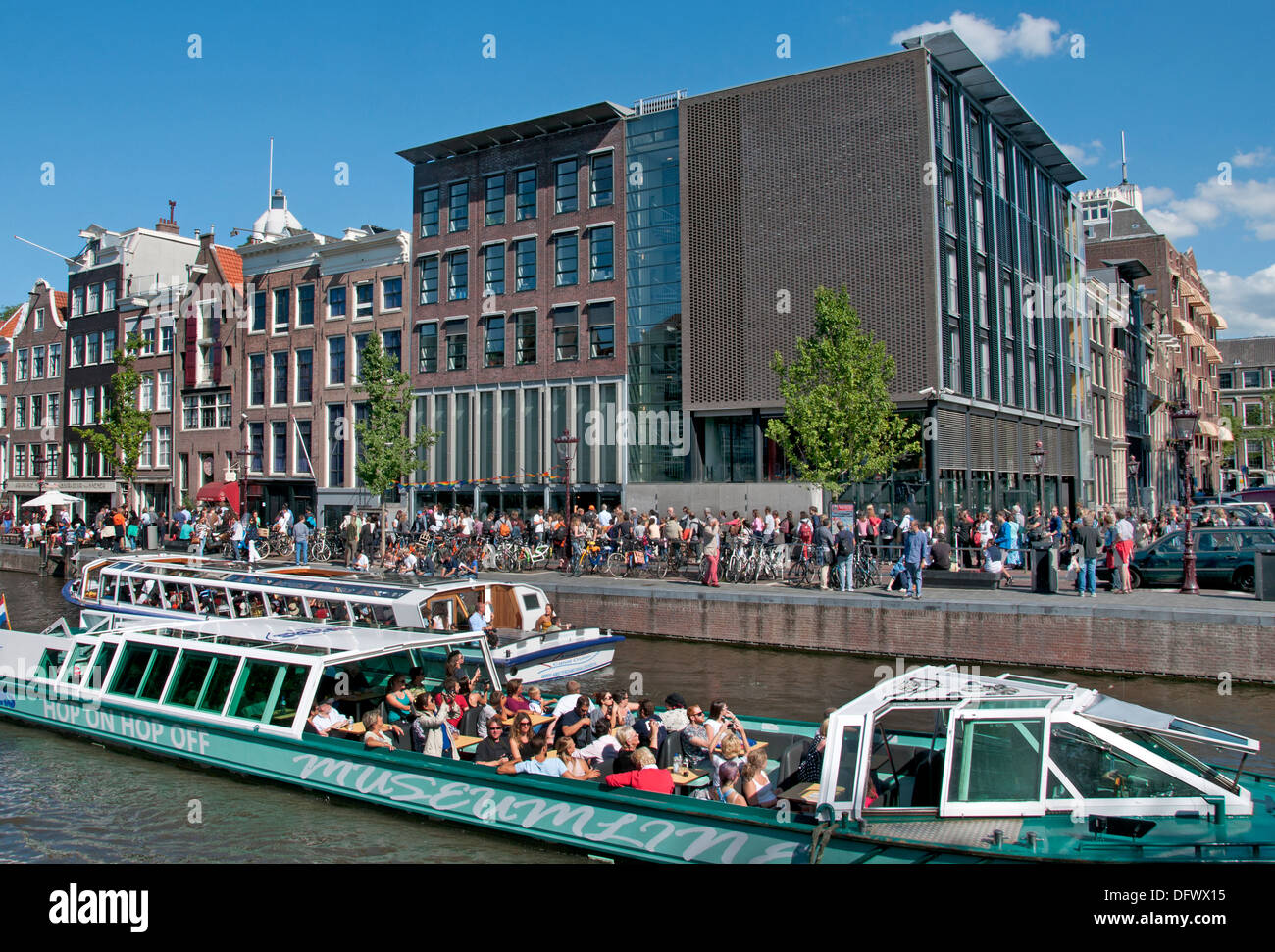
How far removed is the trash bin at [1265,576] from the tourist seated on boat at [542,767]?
14983 mm

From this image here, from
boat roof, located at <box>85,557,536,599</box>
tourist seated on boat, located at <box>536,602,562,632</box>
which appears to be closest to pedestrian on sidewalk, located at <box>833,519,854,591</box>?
tourist seated on boat, located at <box>536,602,562,632</box>

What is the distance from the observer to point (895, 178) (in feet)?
104

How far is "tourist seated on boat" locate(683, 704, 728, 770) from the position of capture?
10.4 m

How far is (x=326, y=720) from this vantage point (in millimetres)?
12062

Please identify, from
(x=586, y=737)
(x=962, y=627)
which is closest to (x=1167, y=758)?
(x=586, y=737)

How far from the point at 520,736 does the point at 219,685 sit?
4811 mm

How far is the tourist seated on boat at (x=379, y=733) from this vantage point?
1131 cm

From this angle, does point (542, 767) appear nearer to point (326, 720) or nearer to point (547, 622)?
point (326, 720)

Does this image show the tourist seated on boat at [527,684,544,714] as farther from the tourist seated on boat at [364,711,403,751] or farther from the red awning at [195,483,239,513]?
the red awning at [195,483,239,513]

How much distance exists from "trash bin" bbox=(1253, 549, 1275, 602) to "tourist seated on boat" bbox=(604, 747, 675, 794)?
14872 mm
